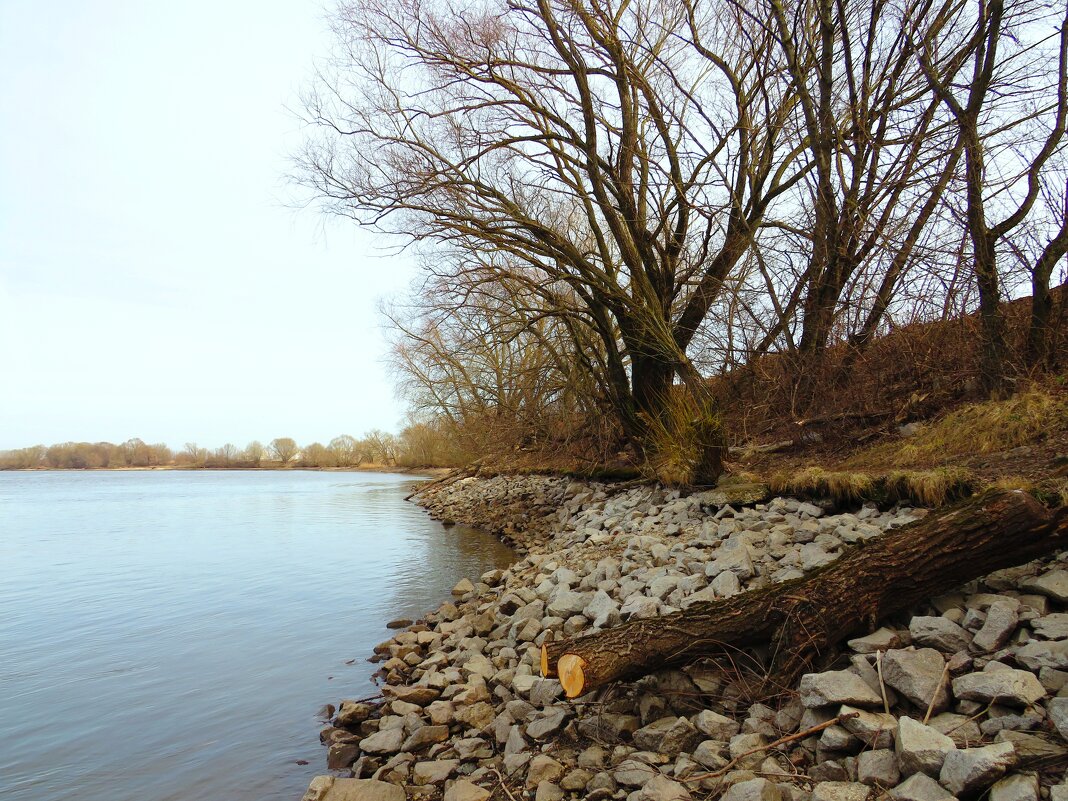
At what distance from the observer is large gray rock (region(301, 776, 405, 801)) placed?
3.58 meters

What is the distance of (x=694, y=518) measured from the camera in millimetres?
7957

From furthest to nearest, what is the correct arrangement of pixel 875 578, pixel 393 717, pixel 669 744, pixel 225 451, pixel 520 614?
pixel 225 451, pixel 520 614, pixel 393 717, pixel 875 578, pixel 669 744

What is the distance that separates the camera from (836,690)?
2963mm

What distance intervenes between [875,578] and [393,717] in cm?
336

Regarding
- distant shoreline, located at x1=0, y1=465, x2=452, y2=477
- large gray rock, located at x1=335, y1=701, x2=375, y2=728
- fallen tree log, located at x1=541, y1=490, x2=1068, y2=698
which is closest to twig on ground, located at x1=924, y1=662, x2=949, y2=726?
fallen tree log, located at x1=541, y1=490, x2=1068, y2=698

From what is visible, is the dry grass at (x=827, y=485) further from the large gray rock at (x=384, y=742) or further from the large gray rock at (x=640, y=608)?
the large gray rock at (x=384, y=742)

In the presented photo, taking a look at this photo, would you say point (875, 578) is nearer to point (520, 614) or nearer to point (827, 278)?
point (520, 614)

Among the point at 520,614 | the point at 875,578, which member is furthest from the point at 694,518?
the point at 875,578

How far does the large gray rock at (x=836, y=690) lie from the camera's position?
2.91m

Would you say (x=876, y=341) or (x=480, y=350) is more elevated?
(x=480, y=350)

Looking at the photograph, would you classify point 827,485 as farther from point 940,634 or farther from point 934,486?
point 940,634

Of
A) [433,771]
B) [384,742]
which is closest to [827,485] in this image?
[433,771]

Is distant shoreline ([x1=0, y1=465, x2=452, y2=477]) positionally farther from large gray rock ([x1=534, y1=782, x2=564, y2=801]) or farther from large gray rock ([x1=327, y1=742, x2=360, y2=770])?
large gray rock ([x1=534, y1=782, x2=564, y2=801])

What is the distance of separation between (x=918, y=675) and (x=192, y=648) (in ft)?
23.5
